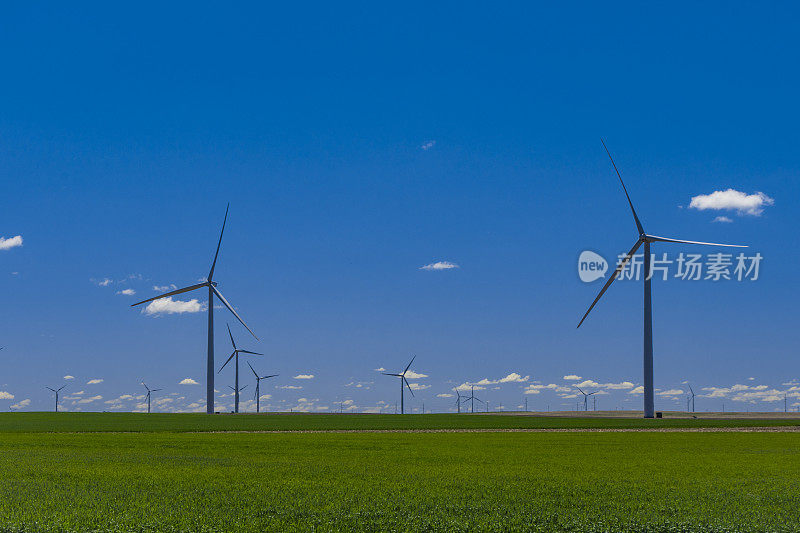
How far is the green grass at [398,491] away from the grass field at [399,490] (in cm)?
6

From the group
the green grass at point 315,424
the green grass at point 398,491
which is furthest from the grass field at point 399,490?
the green grass at point 315,424

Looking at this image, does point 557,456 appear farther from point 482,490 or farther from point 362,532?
point 362,532

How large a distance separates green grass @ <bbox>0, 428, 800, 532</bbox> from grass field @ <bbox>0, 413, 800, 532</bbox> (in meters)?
0.06

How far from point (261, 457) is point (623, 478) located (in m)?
17.8

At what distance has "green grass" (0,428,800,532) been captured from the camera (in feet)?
59.1

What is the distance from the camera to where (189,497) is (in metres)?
21.4

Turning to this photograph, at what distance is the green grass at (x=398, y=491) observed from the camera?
59.1ft

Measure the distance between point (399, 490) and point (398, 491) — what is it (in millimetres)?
256

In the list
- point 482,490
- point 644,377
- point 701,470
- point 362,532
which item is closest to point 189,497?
point 362,532

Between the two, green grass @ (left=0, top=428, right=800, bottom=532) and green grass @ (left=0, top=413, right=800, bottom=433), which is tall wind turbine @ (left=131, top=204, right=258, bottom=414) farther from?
green grass @ (left=0, top=428, right=800, bottom=532)

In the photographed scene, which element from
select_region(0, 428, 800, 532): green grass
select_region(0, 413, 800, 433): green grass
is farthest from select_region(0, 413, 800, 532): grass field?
select_region(0, 413, 800, 433): green grass

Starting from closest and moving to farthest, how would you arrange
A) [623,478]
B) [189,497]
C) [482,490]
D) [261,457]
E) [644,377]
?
[189,497], [482,490], [623,478], [261,457], [644,377]

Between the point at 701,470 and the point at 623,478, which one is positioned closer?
the point at 623,478

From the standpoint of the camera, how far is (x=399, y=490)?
22891 millimetres
